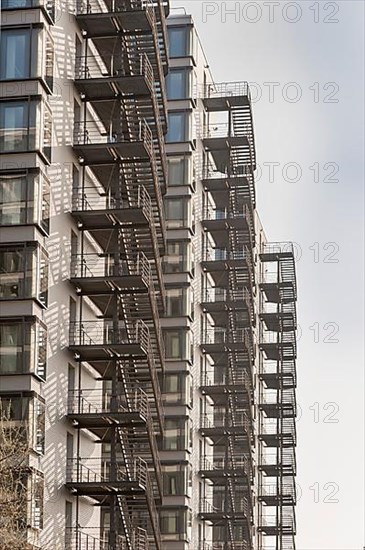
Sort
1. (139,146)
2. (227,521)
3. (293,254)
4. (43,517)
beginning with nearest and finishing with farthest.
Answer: (43,517)
(139,146)
(227,521)
(293,254)

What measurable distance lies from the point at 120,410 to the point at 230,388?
2799 centimetres

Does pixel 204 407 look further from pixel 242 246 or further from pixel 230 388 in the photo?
pixel 242 246

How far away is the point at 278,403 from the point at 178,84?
3954 cm

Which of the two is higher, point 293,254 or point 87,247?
point 293,254

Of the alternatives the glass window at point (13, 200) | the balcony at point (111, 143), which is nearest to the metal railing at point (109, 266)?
the balcony at point (111, 143)

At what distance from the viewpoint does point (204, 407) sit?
8912cm

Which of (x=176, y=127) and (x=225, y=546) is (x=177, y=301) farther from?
(x=225, y=546)

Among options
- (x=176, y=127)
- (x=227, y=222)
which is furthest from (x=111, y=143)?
(x=227, y=222)

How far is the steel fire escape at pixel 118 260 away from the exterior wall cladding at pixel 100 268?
9cm

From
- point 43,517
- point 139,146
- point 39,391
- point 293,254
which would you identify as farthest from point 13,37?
point 293,254

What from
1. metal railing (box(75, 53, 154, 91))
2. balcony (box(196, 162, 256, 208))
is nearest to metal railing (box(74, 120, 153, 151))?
metal railing (box(75, 53, 154, 91))

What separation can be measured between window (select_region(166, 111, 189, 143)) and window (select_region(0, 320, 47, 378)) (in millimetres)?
31145

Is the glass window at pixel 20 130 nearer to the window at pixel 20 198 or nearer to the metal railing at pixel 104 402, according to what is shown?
the window at pixel 20 198

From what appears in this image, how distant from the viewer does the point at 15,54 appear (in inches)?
2192
